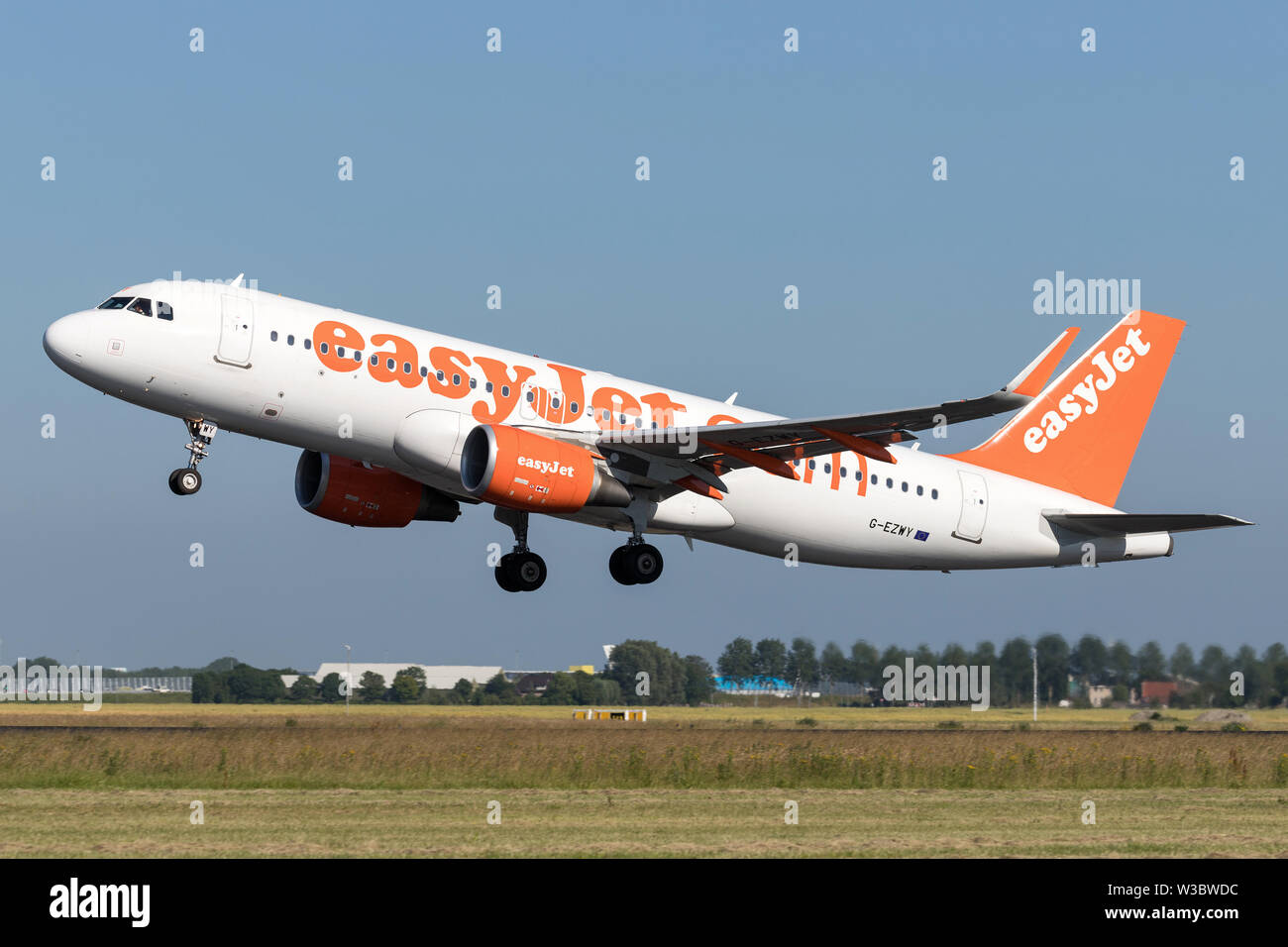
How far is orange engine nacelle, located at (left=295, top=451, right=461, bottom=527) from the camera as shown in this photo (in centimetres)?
3359

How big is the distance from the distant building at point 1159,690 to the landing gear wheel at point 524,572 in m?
26.7

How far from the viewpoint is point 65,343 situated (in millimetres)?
27172

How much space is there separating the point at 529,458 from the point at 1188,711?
106 ft

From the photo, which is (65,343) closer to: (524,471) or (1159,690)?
(524,471)

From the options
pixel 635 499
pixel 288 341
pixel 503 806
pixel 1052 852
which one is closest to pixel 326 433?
pixel 288 341

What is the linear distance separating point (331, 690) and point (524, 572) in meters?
33.2

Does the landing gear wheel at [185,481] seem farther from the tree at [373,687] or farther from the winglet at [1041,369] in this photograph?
the tree at [373,687]

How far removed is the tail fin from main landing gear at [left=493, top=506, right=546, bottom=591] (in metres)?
11.4

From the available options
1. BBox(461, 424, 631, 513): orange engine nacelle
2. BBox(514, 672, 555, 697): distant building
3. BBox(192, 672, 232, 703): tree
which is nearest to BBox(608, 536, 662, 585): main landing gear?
BBox(461, 424, 631, 513): orange engine nacelle

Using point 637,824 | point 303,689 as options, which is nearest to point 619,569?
point 637,824

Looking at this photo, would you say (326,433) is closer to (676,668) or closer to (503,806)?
(503,806)

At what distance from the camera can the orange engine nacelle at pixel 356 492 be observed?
33594 mm

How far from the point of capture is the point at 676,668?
58.2 m

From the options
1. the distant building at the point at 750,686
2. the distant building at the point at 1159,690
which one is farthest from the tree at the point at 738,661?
the distant building at the point at 1159,690
